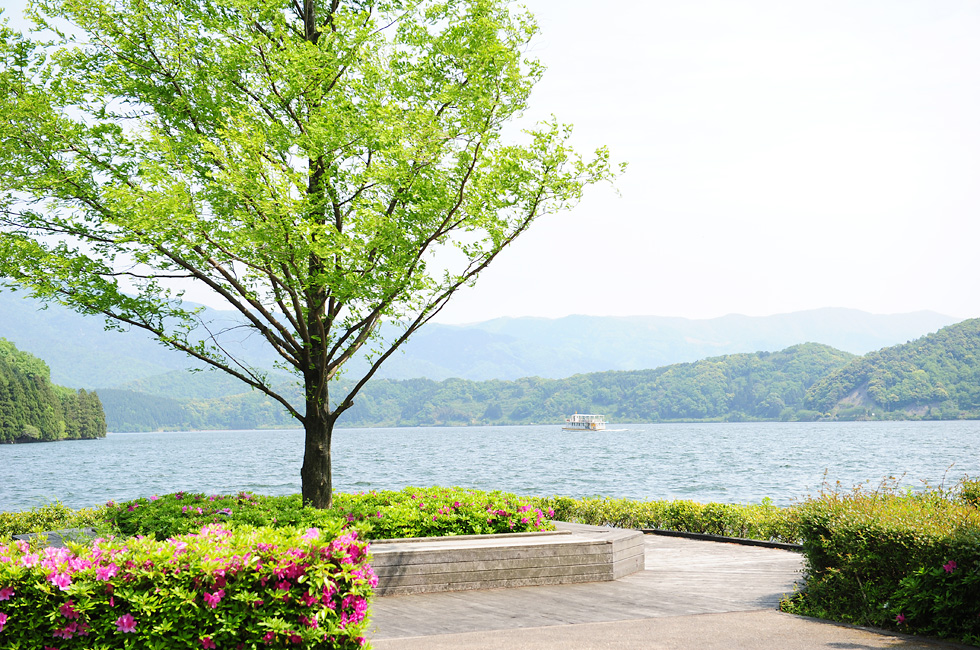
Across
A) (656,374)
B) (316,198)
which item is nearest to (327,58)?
(316,198)

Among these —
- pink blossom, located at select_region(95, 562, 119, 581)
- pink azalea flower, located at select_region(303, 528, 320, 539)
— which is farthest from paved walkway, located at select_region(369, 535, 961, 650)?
pink blossom, located at select_region(95, 562, 119, 581)

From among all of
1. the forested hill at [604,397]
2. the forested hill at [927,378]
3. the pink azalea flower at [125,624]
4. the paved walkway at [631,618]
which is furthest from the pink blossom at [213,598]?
the forested hill at [604,397]

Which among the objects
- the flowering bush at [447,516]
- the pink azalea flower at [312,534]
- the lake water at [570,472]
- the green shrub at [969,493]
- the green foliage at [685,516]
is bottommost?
the lake water at [570,472]

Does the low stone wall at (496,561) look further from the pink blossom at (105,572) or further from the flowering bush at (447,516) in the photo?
the pink blossom at (105,572)

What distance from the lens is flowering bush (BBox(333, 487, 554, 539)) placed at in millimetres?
9203

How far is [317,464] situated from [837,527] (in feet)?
21.1

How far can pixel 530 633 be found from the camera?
20.6 feet

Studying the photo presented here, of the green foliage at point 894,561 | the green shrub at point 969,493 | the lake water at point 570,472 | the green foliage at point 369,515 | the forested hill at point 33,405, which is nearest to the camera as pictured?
the green foliage at point 894,561

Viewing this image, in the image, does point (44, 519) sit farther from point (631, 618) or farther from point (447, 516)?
point (631, 618)

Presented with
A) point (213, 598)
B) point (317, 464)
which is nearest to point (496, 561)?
point (317, 464)

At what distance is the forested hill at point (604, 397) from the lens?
138m

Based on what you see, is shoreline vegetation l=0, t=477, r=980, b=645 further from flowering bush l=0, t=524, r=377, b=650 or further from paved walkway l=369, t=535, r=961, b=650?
flowering bush l=0, t=524, r=377, b=650

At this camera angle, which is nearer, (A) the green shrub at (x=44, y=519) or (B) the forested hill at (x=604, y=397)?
(A) the green shrub at (x=44, y=519)

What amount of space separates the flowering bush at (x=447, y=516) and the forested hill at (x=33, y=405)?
86093 millimetres
